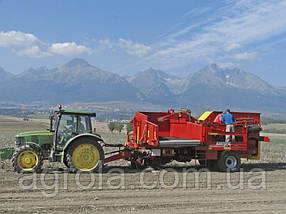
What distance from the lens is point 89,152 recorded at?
1099 cm

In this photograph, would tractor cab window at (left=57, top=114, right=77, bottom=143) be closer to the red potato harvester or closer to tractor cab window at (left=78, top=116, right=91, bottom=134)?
tractor cab window at (left=78, top=116, right=91, bottom=134)

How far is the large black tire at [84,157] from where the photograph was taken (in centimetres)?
1083

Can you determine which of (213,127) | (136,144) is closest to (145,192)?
(136,144)

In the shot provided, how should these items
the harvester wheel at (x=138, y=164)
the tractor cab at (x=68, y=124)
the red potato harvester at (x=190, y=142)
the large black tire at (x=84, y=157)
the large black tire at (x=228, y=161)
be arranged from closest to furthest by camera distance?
1. the large black tire at (x=84, y=157)
2. the tractor cab at (x=68, y=124)
3. the red potato harvester at (x=190, y=142)
4. the large black tire at (x=228, y=161)
5. the harvester wheel at (x=138, y=164)

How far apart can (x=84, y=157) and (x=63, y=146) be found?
820mm

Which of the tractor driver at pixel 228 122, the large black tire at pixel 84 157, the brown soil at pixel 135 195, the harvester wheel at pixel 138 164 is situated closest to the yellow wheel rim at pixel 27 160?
the brown soil at pixel 135 195

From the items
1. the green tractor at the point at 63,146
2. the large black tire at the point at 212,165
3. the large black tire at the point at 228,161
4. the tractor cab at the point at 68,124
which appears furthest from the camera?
the large black tire at the point at 212,165

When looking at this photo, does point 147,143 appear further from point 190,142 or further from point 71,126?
point 71,126

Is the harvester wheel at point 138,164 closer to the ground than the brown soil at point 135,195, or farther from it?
farther from it

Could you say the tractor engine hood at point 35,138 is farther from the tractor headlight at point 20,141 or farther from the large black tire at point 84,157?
the large black tire at point 84,157

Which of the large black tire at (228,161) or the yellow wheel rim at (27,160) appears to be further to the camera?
the large black tire at (228,161)

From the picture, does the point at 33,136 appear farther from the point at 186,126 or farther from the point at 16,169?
the point at 186,126

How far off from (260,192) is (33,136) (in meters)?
6.88

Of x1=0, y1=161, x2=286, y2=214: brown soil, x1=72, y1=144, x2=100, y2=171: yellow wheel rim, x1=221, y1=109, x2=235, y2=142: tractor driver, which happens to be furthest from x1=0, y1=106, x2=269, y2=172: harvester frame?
x1=0, y1=161, x2=286, y2=214: brown soil
